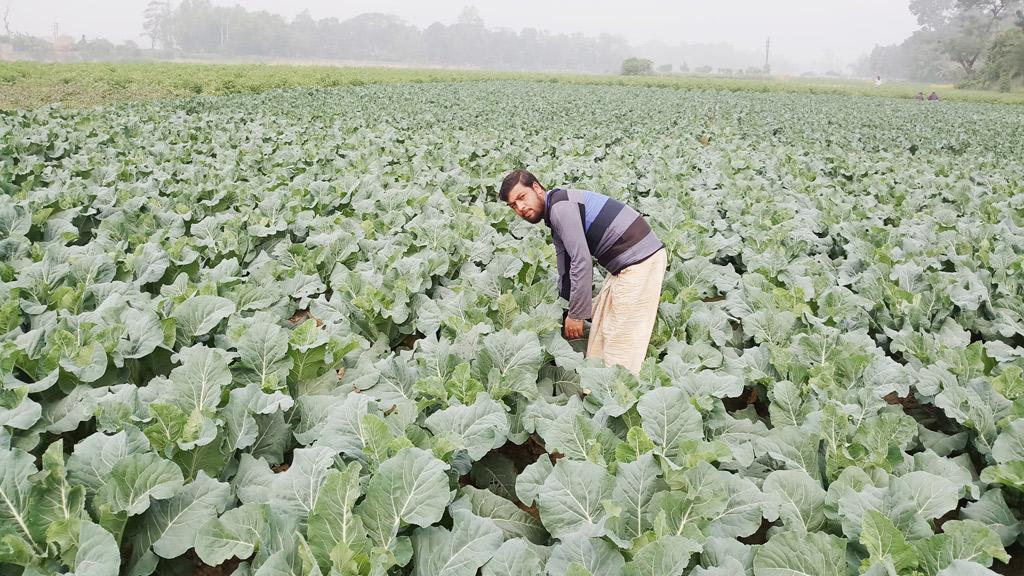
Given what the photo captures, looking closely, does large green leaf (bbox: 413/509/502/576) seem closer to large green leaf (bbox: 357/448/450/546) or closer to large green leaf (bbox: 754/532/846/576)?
large green leaf (bbox: 357/448/450/546)

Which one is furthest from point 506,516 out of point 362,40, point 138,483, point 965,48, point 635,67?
point 362,40

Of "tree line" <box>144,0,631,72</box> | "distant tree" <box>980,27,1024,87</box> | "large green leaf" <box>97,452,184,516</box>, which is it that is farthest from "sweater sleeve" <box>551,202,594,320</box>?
"tree line" <box>144,0,631,72</box>

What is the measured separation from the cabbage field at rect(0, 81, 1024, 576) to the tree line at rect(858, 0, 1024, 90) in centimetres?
6198

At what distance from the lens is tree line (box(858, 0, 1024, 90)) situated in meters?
52.7

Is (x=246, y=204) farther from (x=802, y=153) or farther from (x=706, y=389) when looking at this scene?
(x=802, y=153)

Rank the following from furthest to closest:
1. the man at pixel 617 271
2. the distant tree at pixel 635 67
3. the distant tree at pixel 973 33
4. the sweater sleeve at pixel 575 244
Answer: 1. the distant tree at pixel 635 67
2. the distant tree at pixel 973 33
3. the man at pixel 617 271
4. the sweater sleeve at pixel 575 244

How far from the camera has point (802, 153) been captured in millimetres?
12812

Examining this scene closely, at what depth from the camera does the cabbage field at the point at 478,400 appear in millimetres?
1903

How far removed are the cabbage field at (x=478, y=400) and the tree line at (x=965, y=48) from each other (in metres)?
62.0

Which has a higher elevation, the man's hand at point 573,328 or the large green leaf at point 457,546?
the man's hand at point 573,328

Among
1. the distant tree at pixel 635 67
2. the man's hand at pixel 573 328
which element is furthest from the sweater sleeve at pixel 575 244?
the distant tree at pixel 635 67

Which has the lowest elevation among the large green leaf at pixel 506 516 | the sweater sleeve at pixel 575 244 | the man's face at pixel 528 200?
the large green leaf at pixel 506 516

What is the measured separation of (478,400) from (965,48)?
91.3 metres

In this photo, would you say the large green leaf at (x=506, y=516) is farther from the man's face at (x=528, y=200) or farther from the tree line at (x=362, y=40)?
the tree line at (x=362, y=40)
